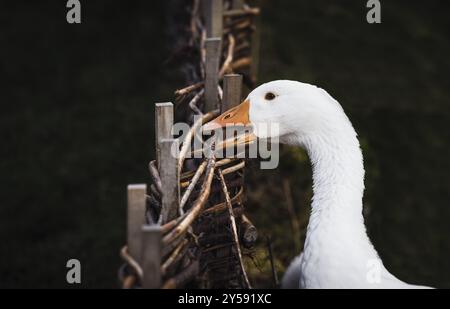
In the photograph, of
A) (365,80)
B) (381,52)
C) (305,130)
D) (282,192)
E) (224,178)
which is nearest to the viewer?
(305,130)

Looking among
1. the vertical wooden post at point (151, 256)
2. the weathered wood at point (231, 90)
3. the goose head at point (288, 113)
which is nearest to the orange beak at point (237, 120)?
the goose head at point (288, 113)

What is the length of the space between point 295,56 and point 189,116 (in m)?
4.86

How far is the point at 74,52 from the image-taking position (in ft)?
25.9

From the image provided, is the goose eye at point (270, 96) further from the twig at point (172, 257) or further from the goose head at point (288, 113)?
the twig at point (172, 257)

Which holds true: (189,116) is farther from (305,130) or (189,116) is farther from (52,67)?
(52,67)

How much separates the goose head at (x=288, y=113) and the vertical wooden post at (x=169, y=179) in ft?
1.55

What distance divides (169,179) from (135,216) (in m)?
0.30

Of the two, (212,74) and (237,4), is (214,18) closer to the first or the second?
(237,4)

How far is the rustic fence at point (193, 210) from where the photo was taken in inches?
71.1

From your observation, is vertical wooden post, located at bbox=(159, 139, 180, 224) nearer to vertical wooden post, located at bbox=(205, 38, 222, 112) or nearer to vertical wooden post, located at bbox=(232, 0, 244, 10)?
vertical wooden post, located at bbox=(205, 38, 222, 112)
